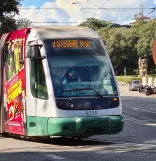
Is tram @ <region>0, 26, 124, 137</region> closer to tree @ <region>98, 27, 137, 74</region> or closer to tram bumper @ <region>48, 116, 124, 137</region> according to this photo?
tram bumper @ <region>48, 116, 124, 137</region>

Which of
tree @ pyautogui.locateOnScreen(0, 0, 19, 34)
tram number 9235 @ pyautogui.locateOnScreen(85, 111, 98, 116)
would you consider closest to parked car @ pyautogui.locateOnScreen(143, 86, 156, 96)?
tree @ pyautogui.locateOnScreen(0, 0, 19, 34)

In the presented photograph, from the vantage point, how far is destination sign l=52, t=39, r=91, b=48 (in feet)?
40.1

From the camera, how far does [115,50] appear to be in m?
96.9

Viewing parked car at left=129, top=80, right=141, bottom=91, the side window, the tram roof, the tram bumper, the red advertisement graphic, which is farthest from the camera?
parked car at left=129, top=80, right=141, bottom=91

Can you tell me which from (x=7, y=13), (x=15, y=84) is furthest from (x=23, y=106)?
(x=7, y=13)

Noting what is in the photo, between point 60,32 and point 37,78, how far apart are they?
1482 mm

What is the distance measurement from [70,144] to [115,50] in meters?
85.3

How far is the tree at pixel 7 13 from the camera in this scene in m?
27.5

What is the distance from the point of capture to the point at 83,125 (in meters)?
11.4

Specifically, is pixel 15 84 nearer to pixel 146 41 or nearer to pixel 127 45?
pixel 146 41

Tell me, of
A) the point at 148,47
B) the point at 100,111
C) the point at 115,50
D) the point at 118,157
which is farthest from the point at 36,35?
the point at 115,50

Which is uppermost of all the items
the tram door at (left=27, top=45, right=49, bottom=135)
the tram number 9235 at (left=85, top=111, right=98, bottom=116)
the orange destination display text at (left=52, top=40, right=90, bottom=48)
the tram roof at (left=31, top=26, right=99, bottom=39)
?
the tram roof at (left=31, top=26, right=99, bottom=39)

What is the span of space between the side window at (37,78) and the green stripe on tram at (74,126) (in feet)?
2.16

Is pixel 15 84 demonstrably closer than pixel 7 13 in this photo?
Yes
